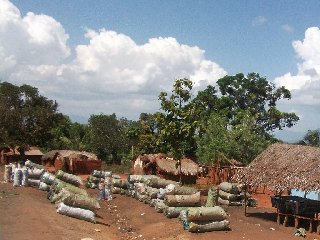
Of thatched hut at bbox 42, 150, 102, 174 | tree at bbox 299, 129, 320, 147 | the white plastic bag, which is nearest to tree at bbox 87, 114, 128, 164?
thatched hut at bbox 42, 150, 102, 174

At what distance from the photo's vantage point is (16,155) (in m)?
51.7

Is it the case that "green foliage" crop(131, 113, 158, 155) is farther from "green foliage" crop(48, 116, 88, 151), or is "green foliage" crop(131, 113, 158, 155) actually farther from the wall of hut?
"green foliage" crop(48, 116, 88, 151)

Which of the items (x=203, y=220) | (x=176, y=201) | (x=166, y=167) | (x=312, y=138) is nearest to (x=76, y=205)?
(x=176, y=201)

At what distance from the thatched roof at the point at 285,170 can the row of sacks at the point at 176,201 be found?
2.76 meters

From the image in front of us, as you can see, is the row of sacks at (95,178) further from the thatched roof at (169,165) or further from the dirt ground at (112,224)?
the dirt ground at (112,224)

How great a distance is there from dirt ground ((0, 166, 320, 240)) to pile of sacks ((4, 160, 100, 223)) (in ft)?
1.41

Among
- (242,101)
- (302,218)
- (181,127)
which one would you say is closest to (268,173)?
(302,218)

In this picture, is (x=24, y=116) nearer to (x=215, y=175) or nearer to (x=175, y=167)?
(x=175, y=167)

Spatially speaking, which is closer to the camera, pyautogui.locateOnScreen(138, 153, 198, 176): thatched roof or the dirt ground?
the dirt ground

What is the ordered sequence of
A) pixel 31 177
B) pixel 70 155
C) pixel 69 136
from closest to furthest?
pixel 31 177 < pixel 70 155 < pixel 69 136

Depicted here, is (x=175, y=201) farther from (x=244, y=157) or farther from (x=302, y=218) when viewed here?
(x=244, y=157)

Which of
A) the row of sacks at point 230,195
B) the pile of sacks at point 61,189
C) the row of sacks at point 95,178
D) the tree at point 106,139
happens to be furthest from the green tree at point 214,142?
the pile of sacks at point 61,189

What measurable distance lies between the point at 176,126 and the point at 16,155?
90.7 feet

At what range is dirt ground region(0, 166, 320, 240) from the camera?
17500 millimetres
